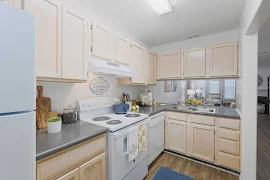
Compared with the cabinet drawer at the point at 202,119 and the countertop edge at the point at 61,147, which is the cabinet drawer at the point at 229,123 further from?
the countertop edge at the point at 61,147

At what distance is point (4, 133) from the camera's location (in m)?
0.59

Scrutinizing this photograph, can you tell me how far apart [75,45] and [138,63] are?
127cm

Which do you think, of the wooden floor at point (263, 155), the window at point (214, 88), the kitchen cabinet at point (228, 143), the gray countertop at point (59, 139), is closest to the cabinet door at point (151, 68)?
the kitchen cabinet at point (228, 143)

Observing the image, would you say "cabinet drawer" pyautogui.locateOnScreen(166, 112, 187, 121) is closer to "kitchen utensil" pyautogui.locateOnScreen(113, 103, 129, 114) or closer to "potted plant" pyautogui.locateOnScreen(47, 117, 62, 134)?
"kitchen utensil" pyautogui.locateOnScreen(113, 103, 129, 114)

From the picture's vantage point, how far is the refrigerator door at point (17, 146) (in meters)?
0.59

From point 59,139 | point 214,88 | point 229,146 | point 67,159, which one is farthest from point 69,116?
point 214,88

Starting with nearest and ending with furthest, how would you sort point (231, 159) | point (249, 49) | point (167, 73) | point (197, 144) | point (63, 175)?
point (63, 175) < point (249, 49) < point (231, 159) < point (197, 144) < point (167, 73)

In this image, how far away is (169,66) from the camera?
9.37ft

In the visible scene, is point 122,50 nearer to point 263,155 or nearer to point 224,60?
point 224,60

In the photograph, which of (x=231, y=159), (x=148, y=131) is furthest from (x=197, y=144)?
(x=148, y=131)

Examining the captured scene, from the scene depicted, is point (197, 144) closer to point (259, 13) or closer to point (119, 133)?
point (119, 133)

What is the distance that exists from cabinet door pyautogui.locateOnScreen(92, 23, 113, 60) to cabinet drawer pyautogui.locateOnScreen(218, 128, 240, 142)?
2001 millimetres

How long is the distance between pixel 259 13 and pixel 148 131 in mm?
1791

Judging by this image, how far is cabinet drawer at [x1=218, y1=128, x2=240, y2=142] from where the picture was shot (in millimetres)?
1847
